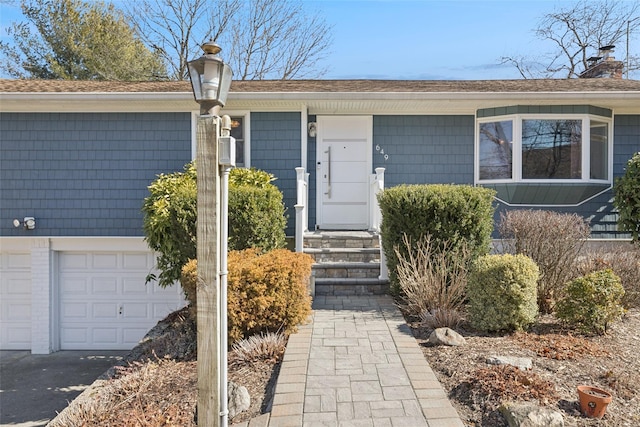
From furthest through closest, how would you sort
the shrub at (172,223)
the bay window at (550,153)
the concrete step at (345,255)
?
1. the bay window at (550,153)
2. the concrete step at (345,255)
3. the shrub at (172,223)

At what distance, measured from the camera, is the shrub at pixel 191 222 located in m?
5.81

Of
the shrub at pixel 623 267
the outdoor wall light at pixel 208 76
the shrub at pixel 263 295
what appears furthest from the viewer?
the shrub at pixel 623 267

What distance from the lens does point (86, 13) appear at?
15.7 metres

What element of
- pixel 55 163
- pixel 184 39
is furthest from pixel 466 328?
pixel 184 39

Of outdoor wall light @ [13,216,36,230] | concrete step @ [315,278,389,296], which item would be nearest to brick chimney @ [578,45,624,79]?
concrete step @ [315,278,389,296]

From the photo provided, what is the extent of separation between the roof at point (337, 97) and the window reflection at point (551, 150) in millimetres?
409

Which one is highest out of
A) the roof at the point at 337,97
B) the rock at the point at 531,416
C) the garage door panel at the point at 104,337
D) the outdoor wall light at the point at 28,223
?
the roof at the point at 337,97

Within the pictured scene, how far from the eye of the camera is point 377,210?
7543mm

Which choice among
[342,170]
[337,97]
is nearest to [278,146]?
[342,170]

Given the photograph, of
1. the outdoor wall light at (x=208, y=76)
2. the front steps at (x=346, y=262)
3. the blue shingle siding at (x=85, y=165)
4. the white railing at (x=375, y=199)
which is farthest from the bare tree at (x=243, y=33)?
the outdoor wall light at (x=208, y=76)

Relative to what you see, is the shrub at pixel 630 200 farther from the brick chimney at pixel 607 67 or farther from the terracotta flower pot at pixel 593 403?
the terracotta flower pot at pixel 593 403

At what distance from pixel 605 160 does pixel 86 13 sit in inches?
689

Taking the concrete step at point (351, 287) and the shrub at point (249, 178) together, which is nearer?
the concrete step at point (351, 287)

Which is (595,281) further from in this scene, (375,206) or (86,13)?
(86,13)
